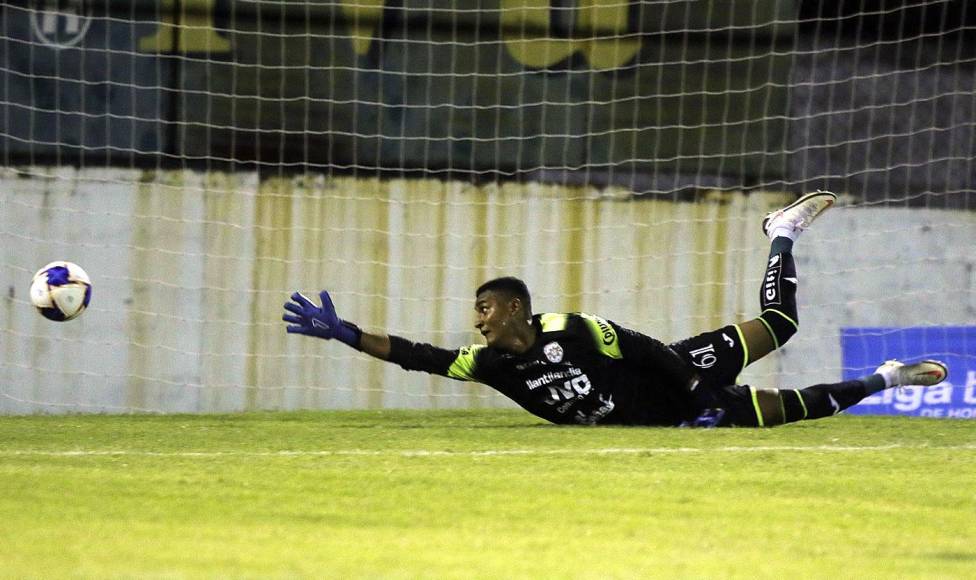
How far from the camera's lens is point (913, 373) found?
383 inches

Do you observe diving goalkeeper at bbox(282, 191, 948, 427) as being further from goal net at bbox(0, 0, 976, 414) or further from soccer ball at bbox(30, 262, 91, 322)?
goal net at bbox(0, 0, 976, 414)

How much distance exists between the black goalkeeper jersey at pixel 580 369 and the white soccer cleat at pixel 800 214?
1556 mm

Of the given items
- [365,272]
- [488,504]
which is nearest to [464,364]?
[365,272]

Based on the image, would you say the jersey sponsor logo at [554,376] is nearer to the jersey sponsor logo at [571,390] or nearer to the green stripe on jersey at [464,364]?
the jersey sponsor logo at [571,390]

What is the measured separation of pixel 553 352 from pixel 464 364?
55 centimetres

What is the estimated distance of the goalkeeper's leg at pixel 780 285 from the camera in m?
9.84

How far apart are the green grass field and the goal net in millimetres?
2471

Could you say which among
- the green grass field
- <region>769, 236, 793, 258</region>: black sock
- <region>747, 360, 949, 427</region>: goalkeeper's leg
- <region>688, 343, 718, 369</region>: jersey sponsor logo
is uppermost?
<region>769, 236, 793, 258</region>: black sock

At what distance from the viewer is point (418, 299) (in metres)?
12.2

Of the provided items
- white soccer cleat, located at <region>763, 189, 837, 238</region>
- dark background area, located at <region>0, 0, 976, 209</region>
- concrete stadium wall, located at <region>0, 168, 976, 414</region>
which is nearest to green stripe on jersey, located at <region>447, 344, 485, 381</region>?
white soccer cleat, located at <region>763, 189, 837, 238</region>

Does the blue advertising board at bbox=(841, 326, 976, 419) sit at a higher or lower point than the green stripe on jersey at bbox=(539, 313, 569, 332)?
lower

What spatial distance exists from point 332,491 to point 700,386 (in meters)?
3.65

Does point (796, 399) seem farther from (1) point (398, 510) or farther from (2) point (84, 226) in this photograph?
(2) point (84, 226)

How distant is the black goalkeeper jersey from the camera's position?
9.12 meters
